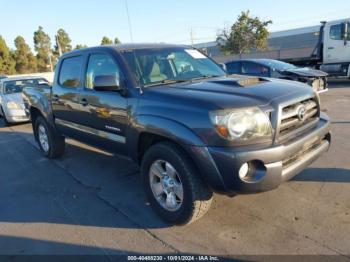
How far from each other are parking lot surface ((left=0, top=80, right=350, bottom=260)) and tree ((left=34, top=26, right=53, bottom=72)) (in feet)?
175

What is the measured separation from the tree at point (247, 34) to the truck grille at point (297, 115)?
29.4 metres

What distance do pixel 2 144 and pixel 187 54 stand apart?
18.3 feet

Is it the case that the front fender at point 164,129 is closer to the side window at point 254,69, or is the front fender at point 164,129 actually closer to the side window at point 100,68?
the side window at point 100,68

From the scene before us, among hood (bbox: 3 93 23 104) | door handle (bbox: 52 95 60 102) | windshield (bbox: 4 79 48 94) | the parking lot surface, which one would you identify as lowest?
the parking lot surface

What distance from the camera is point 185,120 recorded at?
293cm

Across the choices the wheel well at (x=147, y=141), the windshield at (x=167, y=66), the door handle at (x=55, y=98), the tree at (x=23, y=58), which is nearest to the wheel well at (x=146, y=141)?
the wheel well at (x=147, y=141)

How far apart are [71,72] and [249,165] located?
10.6 feet

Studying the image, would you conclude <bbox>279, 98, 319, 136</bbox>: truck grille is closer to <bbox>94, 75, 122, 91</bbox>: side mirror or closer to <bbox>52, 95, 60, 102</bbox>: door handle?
<bbox>94, 75, 122, 91</bbox>: side mirror

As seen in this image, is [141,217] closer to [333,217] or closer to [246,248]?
[246,248]

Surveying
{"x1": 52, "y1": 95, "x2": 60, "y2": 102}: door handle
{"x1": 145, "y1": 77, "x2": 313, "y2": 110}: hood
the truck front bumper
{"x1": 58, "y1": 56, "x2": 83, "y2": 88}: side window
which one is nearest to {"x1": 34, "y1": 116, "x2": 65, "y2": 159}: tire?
{"x1": 52, "y1": 95, "x2": 60, "y2": 102}: door handle

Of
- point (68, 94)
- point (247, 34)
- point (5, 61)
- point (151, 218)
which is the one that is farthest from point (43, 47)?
point (151, 218)

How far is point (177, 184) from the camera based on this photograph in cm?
325

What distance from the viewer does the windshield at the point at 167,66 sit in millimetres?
3736

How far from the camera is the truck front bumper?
2.74m
